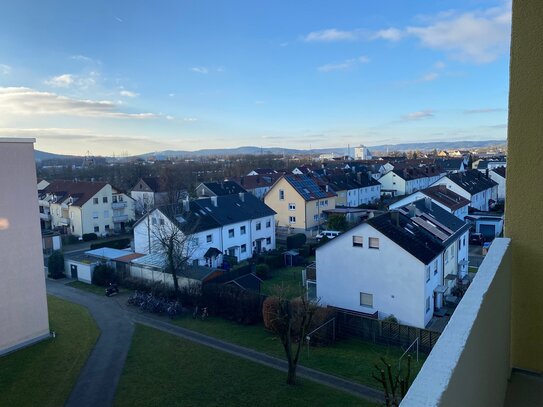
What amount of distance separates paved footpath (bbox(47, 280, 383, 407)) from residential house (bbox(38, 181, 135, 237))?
19.6 meters

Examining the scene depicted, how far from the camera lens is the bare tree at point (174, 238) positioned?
25.6m

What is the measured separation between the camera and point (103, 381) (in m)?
15.8

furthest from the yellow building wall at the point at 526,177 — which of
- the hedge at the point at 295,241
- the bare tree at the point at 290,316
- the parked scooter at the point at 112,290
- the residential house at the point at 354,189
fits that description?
the residential house at the point at 354,189

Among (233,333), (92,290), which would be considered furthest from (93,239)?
(233,333)

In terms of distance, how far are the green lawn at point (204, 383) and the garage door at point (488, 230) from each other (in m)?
29.9

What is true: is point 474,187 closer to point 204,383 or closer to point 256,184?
point 256,184

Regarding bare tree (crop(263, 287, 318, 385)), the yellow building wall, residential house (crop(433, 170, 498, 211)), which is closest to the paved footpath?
bare tree (crop(263, 287, 318, 385))

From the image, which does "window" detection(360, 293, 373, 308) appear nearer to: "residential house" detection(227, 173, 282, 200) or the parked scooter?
the parked scooter

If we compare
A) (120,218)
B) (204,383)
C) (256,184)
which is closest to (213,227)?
(204,383)

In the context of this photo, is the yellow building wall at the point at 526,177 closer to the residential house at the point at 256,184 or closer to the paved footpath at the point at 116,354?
the paved footpath at the point at 116,354

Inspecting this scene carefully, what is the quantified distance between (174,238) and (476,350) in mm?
24397

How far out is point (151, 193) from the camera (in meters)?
57.3

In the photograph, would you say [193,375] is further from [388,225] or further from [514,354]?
[514,354]

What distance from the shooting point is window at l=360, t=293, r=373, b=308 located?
69.1 feet
